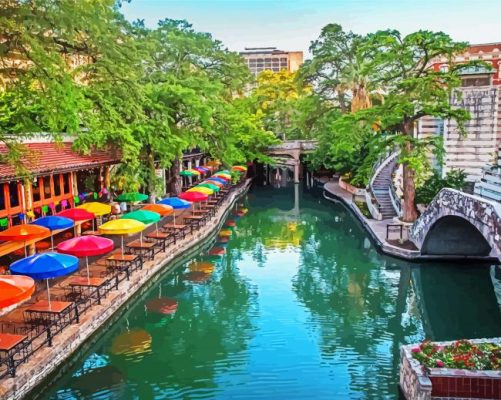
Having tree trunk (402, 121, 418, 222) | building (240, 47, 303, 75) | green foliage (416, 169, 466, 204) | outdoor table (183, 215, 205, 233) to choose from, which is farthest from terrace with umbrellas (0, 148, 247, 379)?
building (240, 47, 303, 75)

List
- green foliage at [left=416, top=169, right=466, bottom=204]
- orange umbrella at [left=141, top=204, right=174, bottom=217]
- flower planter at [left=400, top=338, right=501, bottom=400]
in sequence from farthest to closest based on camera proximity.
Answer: green foliage at [left=416, top=169, right=466, bottom=204], orange umbrella at [left=141, top=204, right=174, bottom=217], flower planter at [left=400, top=338, right=501, bottom=400]

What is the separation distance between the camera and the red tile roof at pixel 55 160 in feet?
69.3

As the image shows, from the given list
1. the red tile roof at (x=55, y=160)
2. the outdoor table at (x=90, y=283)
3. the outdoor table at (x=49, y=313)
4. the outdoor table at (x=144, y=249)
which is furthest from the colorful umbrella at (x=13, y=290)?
the outdoor table at (x=144, y=249)

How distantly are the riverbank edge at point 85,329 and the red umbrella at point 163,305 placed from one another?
2.87 feet

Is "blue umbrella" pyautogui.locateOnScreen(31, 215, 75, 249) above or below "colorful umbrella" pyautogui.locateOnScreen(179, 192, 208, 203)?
above

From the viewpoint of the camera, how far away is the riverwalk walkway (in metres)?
27.6

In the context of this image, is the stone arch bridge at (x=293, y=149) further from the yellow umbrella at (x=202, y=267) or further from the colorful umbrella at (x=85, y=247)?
the colorful umbrella at (x=85, y=247)

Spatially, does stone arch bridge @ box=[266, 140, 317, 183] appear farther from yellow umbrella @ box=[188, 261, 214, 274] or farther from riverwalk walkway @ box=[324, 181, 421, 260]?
yellow umbrella @ box=[188, 261, 214, 274]

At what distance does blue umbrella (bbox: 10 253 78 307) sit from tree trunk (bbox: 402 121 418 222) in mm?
21671

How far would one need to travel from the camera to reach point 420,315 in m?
21.2

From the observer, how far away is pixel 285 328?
19.4m

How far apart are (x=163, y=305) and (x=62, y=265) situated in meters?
6.70

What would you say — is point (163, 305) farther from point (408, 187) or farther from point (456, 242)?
A: point (408, 187)

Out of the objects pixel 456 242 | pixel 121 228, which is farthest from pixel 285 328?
pixel 456 242
